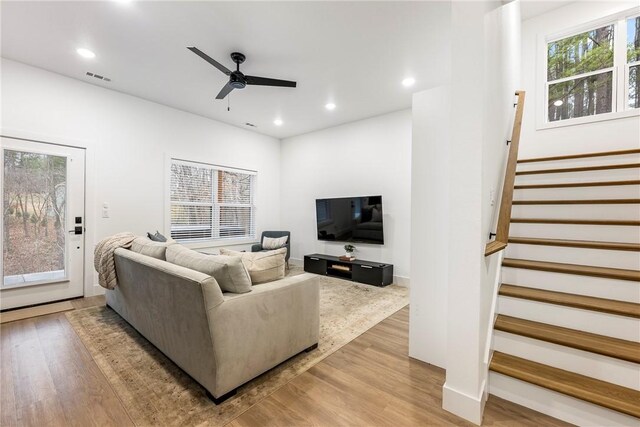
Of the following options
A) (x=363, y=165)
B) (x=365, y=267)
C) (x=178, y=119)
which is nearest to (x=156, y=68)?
(x=178, y=119)

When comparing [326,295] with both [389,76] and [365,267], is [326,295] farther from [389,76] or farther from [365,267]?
[389,76]

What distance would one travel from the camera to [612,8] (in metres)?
2.79

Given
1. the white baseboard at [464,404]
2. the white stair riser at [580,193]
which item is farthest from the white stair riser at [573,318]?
the white stair riser at [580,193]

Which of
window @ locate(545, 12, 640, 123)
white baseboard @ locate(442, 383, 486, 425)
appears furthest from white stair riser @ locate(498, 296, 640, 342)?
window @ locate(545, 12, 640, 123)

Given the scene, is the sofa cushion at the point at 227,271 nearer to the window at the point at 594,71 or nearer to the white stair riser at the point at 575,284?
the white stair riser at the point at 575,284

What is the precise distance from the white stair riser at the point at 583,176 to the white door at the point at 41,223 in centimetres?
568

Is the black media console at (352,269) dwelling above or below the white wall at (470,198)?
below

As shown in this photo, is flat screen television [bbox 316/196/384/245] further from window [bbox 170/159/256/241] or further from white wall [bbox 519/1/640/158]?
white wall [bbox 519/1/640/158]

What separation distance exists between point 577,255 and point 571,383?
40.6 inches

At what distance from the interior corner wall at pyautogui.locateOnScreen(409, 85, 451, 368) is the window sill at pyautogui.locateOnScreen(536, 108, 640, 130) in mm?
1849

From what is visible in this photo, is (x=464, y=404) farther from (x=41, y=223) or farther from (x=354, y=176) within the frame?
(x=41, y=223)

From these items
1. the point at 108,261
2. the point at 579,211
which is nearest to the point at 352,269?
the point at 579,211

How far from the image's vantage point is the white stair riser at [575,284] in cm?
182

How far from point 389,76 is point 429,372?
3.43m
